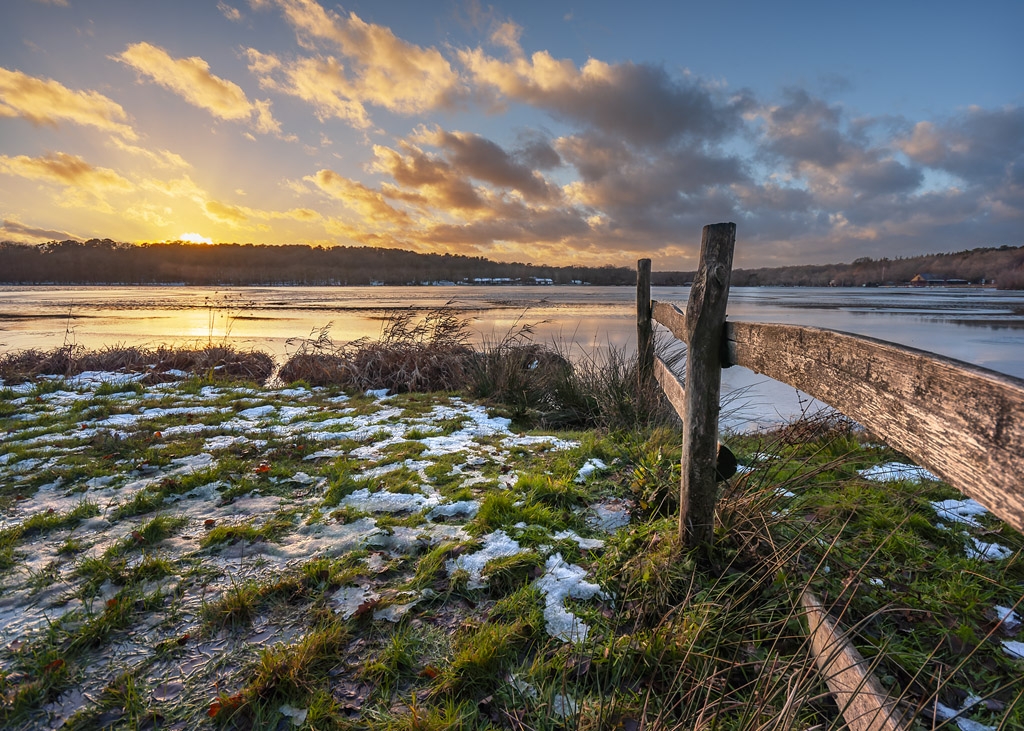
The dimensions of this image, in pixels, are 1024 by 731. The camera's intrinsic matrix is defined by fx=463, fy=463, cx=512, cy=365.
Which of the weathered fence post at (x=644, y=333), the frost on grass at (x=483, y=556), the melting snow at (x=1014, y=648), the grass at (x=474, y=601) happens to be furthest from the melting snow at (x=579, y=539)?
the weathered fence post at (x=644, y=333)

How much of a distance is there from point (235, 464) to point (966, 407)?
5290 millimetres

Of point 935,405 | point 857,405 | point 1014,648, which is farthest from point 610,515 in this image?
point 935,405

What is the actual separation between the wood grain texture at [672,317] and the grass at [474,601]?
3.51ft

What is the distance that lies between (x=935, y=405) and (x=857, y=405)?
36 cm

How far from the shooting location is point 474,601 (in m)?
2.62

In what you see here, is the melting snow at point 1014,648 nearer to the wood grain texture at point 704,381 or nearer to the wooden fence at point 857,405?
the wooden fence at point 857,405

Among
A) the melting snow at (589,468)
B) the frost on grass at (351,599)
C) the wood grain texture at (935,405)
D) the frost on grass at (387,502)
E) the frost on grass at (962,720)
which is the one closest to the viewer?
the wood grain texture at (935,405)

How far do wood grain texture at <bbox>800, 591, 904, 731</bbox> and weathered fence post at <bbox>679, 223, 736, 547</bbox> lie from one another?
70cm

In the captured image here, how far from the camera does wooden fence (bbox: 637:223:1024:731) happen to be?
1.00 m

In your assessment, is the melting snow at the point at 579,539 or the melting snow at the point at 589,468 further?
the melting snow at the point at 589,468

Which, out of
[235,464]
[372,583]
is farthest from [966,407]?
Answer: [235,464]

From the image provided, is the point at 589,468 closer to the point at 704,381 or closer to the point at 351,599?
the point at 704,381

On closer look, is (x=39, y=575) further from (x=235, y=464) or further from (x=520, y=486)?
(x=520, y=486)

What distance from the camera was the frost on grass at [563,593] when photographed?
2.33 metres
